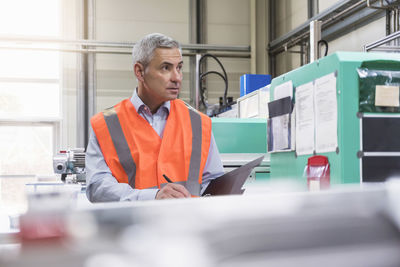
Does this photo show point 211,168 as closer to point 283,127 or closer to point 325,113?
point 283,127

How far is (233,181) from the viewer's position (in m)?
1.17

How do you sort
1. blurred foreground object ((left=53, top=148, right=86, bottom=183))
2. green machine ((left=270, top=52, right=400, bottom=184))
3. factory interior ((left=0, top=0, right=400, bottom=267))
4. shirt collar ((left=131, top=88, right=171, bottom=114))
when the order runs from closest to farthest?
factory interior ((left=0, top=0, right=400, bottom=267)) < green machine ((left=270, top=52, right=400, bottom=184)) < shirt collar ((left=131, top=88, right=171, bottom=114)) < blurred foreground object ((left=53, top=148, right=86, bottom=183))

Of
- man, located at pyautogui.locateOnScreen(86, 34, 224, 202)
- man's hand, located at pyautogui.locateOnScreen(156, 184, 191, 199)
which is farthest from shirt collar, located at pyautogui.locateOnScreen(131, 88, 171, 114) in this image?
man's hand, located at pyautogui.locateOnScreen(156, 184, 191, 199)

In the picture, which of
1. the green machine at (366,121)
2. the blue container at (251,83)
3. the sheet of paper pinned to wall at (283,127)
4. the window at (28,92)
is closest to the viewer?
the green machine at (366,121)

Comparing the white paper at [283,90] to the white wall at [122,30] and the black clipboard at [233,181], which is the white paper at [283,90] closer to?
the black clipboard at [233,181]

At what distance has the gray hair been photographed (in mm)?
1473

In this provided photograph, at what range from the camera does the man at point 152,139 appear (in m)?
1.42

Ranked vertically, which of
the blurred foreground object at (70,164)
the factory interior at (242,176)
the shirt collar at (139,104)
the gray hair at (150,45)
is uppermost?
the gray hair at (150,45)


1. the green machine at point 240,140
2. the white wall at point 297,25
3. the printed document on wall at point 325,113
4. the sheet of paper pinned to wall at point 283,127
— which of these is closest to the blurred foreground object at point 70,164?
the green machine at point 240,140

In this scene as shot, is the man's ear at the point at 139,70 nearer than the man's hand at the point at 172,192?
No

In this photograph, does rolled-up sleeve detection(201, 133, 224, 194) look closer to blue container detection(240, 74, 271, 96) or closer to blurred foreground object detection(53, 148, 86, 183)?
blurred foreground object detection(53, 148, 86, 183)

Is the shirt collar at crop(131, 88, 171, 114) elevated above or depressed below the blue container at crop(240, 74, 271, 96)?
below

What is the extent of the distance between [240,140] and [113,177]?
1019 mm

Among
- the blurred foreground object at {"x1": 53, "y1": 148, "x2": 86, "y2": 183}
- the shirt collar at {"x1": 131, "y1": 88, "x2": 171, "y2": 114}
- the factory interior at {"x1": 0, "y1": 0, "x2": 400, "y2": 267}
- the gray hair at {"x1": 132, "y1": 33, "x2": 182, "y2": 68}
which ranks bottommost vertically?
the blurred foreground object at {"x1": 53, "y1": 148, "x2": 86, "y2": 183}
